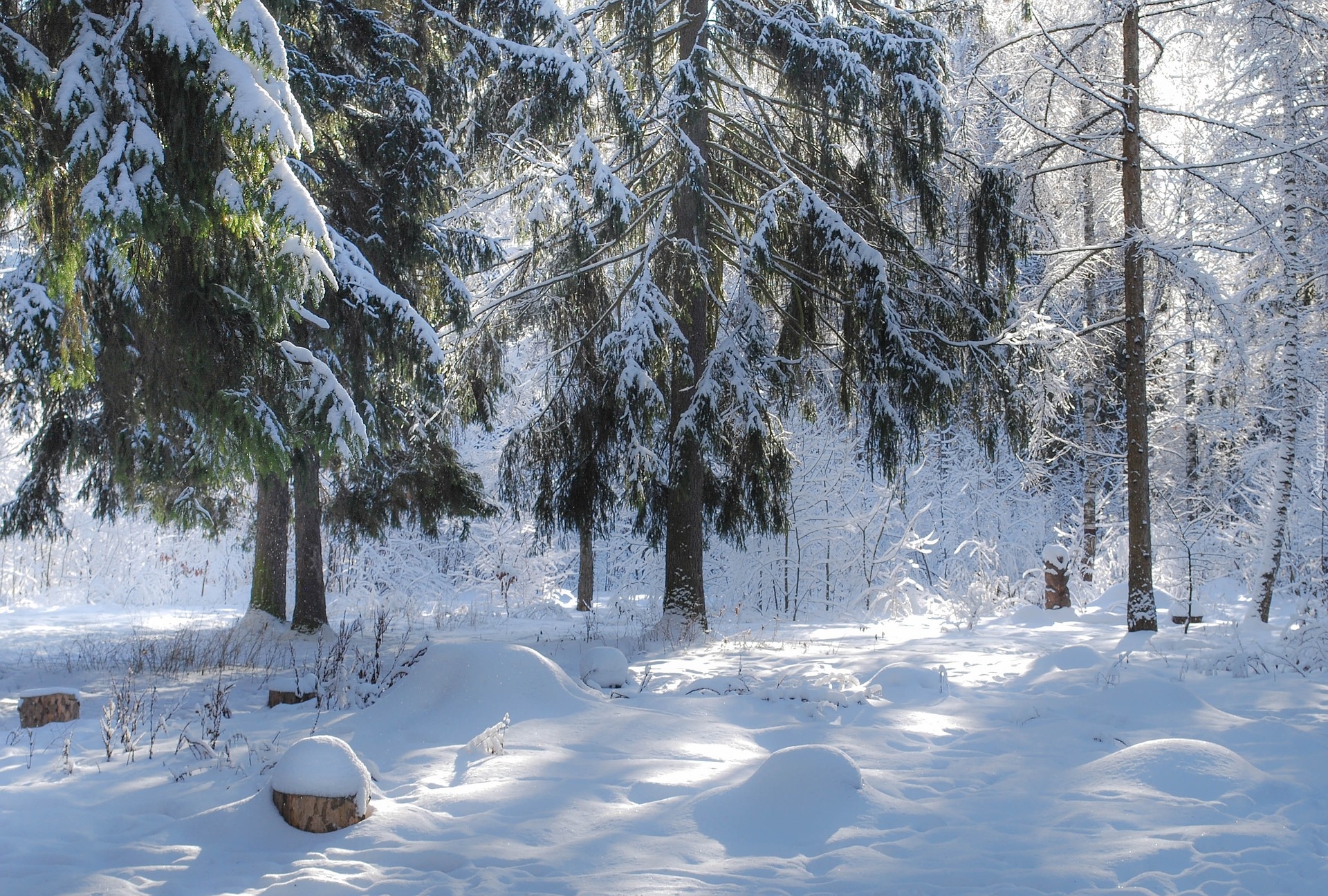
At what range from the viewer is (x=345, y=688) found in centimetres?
625

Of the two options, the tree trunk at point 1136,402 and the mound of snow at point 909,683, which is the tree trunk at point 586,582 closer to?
the tree trunk at point 1136,402

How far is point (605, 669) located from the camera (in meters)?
6.89

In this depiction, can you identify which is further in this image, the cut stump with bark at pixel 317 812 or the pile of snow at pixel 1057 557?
the pile of snow at pixel 1057 557

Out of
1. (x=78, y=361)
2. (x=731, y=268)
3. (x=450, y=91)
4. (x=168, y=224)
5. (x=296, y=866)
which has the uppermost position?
(x=450, y=91)

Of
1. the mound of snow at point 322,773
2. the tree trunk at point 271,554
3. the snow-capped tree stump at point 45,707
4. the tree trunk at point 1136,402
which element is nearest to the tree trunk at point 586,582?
the tree trunk at point 271,554

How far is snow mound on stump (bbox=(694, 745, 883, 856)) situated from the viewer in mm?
3885

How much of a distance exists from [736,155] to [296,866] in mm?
8222

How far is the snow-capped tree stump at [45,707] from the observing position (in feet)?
18.6

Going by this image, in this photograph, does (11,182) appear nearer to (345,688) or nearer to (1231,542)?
(345,688)

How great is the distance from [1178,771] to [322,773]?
13.9 feet

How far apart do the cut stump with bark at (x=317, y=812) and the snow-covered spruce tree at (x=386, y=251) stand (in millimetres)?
4381

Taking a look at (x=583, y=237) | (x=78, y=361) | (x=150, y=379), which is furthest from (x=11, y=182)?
(x=583, y=237)

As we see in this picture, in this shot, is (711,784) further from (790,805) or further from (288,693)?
(288,693)

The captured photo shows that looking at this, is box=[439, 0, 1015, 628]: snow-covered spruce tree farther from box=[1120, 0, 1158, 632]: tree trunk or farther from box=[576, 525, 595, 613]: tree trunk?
box=[576, 525, 595, 613]: tree trunk
